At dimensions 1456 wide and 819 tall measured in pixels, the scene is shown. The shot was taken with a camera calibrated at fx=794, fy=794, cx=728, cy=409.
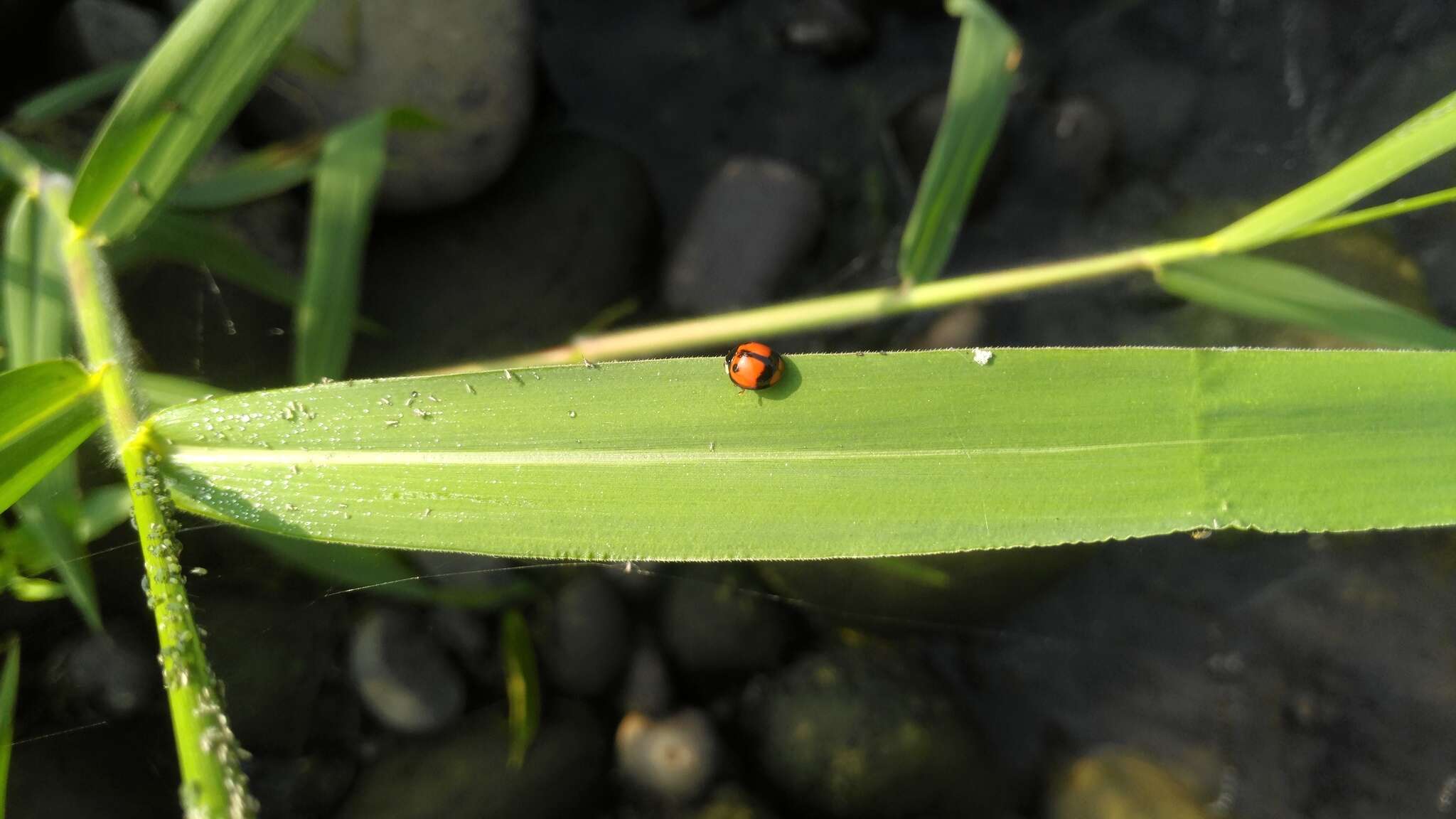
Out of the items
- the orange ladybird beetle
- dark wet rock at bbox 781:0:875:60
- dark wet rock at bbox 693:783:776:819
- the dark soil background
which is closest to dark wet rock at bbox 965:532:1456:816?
the dark soil background

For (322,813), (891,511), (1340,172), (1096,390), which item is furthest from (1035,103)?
(322,813)

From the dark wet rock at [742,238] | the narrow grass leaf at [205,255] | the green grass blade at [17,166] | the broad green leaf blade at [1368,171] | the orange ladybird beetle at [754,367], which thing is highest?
the dark wet rock at [742,238]

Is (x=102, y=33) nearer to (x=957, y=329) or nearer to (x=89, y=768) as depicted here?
(x=89, y=768)

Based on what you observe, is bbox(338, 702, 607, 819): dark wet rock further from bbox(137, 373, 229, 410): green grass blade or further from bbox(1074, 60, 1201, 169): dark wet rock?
bbox(1074, 60, 1201, 169): dark wet rock

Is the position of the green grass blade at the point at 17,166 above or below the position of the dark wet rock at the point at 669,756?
above

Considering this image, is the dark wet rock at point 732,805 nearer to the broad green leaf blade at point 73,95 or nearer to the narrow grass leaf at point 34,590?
the narrow grass leaf at point 34,590

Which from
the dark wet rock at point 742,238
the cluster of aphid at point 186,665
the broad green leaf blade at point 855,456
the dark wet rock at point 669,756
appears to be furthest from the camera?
the dark wet rock at point 742,238

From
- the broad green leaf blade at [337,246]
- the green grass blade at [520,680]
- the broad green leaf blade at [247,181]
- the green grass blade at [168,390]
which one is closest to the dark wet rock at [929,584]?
the green grass blade at [520,680]
